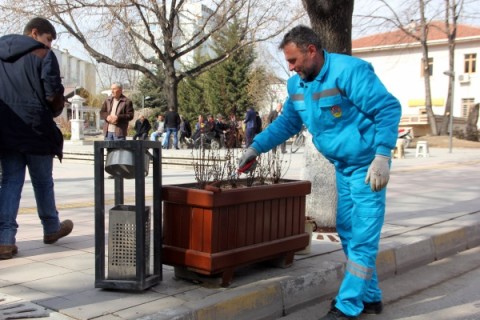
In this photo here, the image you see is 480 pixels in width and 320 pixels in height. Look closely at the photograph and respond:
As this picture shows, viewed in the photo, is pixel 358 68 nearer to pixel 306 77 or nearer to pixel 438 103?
pixel 306 77

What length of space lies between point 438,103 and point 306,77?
49.0 meters

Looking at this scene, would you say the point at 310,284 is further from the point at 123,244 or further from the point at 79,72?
the point at 79,72

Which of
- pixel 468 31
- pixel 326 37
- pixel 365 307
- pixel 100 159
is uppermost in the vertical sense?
pixel 468 31

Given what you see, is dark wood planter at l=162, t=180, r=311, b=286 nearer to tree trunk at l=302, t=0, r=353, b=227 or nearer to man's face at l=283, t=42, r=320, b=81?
man's face at l=283, t=42, r=320, b=81

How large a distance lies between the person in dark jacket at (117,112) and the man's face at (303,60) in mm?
6630

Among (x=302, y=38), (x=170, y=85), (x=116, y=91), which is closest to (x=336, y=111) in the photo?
(x=302, y=38)

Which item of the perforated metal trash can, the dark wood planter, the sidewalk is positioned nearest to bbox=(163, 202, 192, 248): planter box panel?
the dark wood planter

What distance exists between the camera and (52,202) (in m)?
4.94

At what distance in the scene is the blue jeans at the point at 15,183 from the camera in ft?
15.0

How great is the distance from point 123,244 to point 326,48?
3.35 metres

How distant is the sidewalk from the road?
126 millimetres

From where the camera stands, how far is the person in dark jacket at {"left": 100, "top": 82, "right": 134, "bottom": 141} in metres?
9.79

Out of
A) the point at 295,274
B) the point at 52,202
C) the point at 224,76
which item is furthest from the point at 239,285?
the point at 224,76

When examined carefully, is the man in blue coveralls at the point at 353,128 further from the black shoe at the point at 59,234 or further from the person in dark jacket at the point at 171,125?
the person in dark jacket at the point at 171,125
